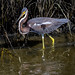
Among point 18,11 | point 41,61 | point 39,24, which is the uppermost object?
point 18,11

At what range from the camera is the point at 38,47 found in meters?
6.91

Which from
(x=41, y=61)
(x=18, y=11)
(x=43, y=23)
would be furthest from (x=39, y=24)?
(x=41, y=61)

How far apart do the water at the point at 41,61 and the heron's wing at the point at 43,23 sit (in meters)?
0.47

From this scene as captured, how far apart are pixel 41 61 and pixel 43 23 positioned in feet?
5.78

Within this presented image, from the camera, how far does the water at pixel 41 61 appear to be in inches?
184

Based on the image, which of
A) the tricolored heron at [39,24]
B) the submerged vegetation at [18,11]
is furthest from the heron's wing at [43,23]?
the submerged vegetation at [18,11]

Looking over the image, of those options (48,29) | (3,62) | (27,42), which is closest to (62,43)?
(48,29)

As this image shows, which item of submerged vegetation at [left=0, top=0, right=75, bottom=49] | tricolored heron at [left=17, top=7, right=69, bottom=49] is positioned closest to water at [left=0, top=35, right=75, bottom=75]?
tricolored heron at [left=17, top=7, right=69, bottom=49]

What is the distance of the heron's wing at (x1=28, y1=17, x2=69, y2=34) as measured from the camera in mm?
6895

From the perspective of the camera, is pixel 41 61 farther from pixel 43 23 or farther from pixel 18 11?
pixel 18 11

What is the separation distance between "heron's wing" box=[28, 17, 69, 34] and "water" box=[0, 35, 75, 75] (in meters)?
0.47

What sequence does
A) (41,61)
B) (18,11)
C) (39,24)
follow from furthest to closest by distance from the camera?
(18,11)
(39,24)
(41,61)

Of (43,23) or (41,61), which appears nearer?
(41,61)

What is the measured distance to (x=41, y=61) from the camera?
5.41 m
